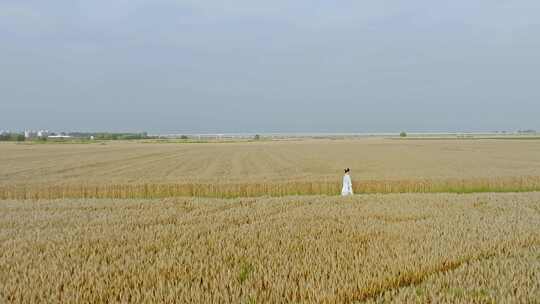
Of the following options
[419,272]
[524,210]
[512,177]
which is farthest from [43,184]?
[512,177]

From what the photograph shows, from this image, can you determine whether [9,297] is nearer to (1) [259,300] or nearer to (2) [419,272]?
(1) [259,300]

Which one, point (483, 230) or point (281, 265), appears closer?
point (281, 265)

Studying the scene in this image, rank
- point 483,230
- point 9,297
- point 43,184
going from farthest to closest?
point 43,184 < point 483,230 < point 9,297

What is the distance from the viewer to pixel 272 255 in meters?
5.67

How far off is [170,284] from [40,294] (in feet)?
5.42

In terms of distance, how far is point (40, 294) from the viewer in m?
4.25

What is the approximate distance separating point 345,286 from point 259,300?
117cm

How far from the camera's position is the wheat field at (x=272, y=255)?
13.8 ft

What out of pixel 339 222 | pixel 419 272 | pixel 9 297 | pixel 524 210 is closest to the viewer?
pixel 9 297

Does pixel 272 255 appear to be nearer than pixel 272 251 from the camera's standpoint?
Yes

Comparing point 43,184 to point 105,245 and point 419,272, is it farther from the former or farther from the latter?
point 419,272

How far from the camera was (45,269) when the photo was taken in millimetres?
5102

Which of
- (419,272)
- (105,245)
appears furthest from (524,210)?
(105,245)

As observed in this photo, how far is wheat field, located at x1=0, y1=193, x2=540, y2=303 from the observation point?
4.21 meters
